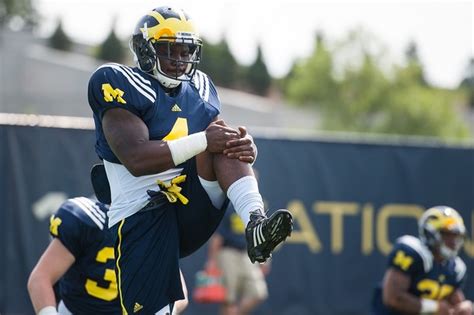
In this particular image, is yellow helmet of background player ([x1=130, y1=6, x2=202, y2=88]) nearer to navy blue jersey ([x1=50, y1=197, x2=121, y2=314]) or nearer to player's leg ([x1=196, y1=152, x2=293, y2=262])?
player's leg ([x1=196, y1=152, x2=293, y2=262])

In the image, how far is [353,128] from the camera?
124ft

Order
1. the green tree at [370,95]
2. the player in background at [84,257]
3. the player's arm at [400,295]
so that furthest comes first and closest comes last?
the green tree at [370,95]
the player's arm at [400,295]
the player in background at [84,257]

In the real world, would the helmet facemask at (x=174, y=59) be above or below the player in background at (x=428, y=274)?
above

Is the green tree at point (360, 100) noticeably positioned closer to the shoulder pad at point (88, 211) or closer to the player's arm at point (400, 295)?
the player's arm at point (400, 295)

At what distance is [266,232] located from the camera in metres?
3.90

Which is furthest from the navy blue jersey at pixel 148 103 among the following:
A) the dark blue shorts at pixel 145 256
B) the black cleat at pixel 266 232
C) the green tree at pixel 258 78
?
the green tree at pixel 258 78

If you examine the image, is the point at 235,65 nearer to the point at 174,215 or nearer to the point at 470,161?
the point at 470,161

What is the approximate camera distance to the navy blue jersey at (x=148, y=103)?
13.7 feet

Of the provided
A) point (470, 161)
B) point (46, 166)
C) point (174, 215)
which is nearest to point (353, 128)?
point (470, 161)

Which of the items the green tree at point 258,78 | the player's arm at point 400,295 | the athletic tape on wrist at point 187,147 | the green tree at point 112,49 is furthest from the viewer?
the green tree at point 258,78

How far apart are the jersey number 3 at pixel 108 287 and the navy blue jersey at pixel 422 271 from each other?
2719 mm

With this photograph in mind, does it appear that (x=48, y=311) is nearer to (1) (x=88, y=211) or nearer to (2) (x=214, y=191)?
(1) (x=88, y=211)

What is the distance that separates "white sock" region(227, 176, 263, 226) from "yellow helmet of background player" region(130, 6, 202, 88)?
22.2 inches

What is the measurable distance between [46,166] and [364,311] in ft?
11.7
